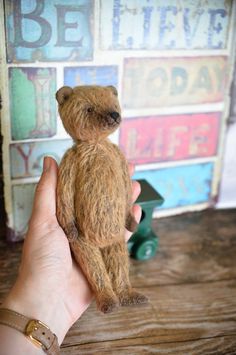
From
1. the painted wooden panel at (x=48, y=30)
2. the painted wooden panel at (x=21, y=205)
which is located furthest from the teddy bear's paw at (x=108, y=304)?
the painted wooden panel at (x=48, y=30)

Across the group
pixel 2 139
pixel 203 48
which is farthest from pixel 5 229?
pixel 203 48

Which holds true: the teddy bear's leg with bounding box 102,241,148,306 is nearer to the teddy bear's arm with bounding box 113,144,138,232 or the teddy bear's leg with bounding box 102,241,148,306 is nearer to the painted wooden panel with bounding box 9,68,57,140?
the teddy bear's arm with bounding box 113,144,138,232

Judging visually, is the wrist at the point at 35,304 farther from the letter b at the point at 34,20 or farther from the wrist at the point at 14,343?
the letter b at the point at 34,20

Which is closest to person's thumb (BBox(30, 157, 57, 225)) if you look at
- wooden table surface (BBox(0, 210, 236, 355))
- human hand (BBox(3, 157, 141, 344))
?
human hand (BBox(3, 157, 141, 344))

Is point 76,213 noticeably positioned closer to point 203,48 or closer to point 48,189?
point 48,189

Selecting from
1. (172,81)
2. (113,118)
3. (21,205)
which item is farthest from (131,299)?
(172,81)

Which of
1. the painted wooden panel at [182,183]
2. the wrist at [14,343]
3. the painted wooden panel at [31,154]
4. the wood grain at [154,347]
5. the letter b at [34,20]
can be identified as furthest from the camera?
the painted wooden panel at [182,183]
